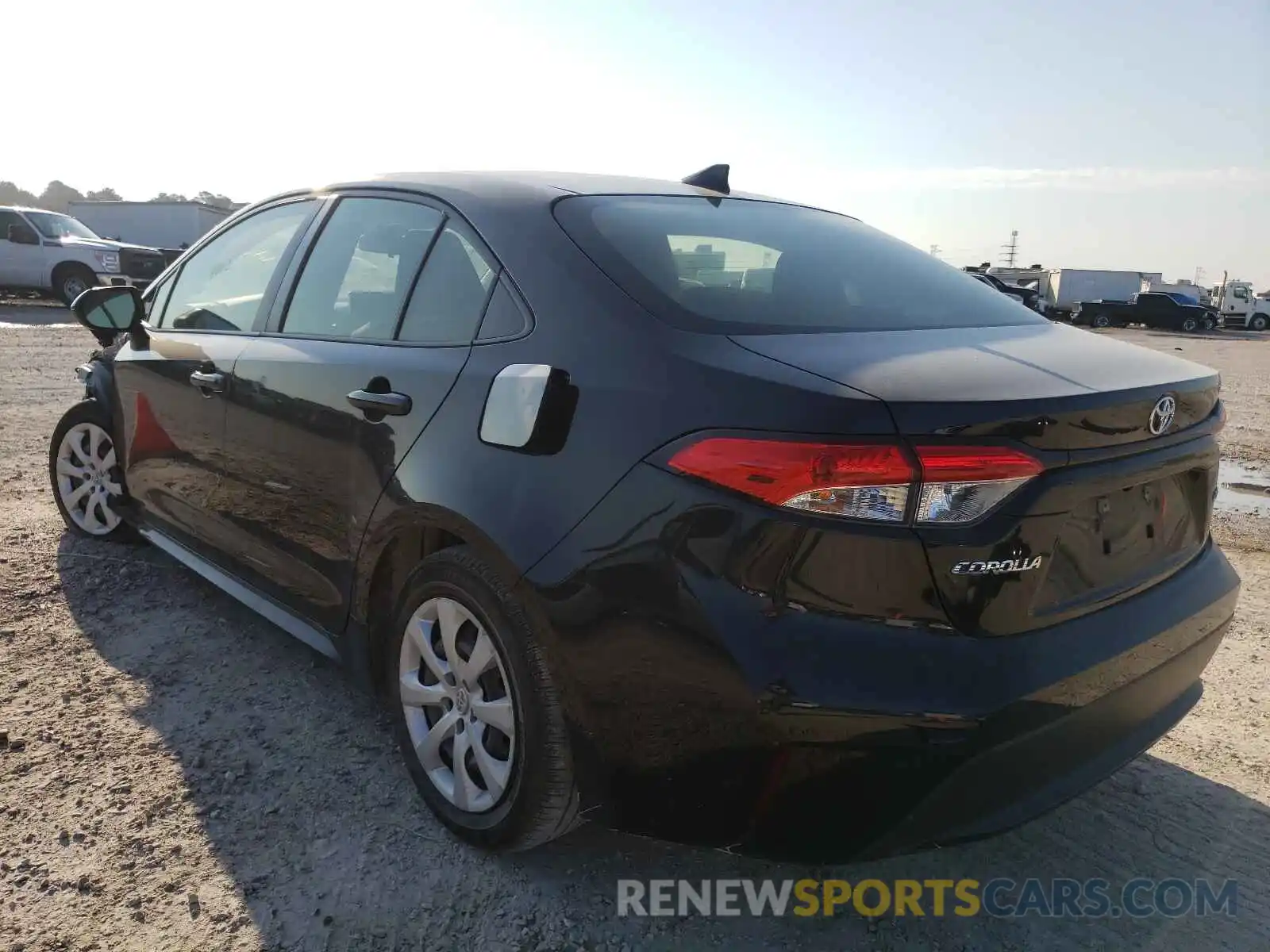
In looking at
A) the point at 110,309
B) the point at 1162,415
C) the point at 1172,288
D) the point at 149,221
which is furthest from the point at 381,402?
the point at 1172,288

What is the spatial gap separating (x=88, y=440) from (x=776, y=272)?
3425mm

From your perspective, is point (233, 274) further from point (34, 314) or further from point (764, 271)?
point (34, 314)

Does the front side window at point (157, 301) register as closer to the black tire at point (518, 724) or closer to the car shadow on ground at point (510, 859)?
the car shadow on ground at point (510, 859)

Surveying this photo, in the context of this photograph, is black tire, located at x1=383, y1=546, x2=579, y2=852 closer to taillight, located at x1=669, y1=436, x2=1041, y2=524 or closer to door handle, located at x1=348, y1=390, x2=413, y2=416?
door handle, located at x1=348, y1=390, x2=413, y2=416

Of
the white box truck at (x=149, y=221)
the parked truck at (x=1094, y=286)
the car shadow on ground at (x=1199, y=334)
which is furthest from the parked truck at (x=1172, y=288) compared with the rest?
the white box truck at (x=149, y=221)

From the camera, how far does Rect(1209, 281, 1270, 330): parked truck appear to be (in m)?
40.3

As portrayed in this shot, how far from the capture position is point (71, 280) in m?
19.0

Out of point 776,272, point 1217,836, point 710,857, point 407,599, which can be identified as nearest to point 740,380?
point 776,272

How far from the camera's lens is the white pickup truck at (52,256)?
735 inches

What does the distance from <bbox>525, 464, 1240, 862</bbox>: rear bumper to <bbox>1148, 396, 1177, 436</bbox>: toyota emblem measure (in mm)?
372

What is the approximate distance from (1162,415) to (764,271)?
979 mm

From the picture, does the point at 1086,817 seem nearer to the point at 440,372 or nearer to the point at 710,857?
the point at 710,857

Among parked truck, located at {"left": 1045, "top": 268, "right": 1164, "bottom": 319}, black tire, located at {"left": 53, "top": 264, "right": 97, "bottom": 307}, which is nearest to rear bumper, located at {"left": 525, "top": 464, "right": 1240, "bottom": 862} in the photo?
black tire, located at {"left": 53, "top": 264, "right": 97, "bottom": 307}

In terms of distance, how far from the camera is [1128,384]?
1936 millimetres
